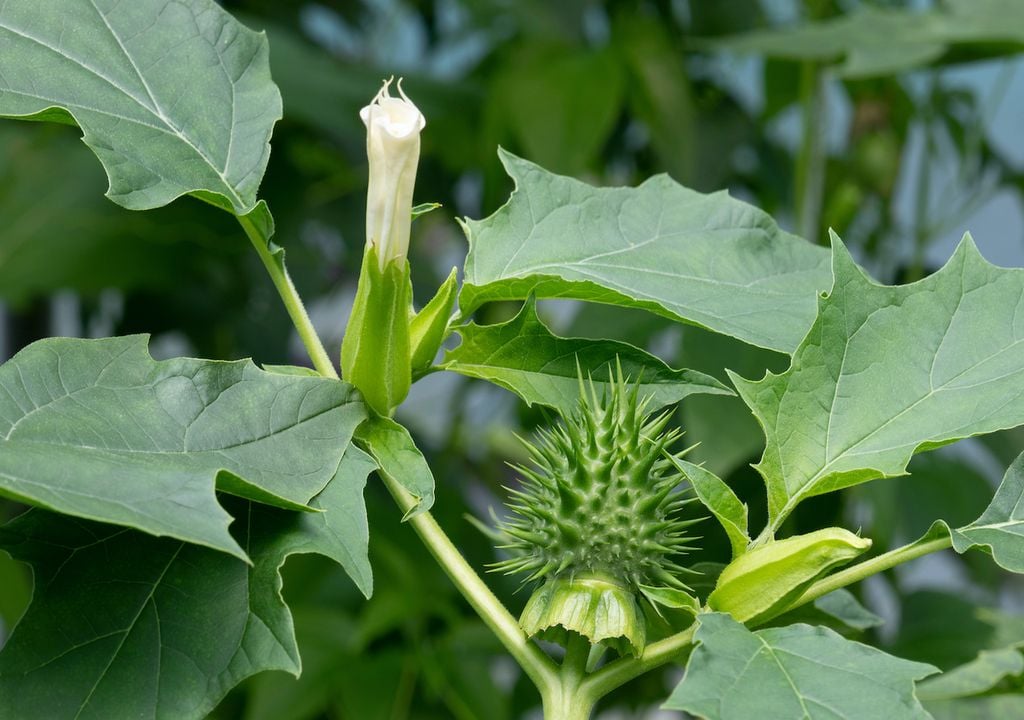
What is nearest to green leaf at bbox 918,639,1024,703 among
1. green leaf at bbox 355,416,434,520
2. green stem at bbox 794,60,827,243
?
green leaf at bbox 355,416,434,520

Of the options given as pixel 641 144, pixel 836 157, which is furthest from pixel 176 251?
pixel 836 157

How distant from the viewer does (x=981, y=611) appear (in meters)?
0.64

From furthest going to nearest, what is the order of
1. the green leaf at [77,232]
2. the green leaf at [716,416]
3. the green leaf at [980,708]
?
the green leaf at [77,232]
the green leaf at [716,416]
the green leaf at [980,708]

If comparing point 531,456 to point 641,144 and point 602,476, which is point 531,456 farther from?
point 641,144

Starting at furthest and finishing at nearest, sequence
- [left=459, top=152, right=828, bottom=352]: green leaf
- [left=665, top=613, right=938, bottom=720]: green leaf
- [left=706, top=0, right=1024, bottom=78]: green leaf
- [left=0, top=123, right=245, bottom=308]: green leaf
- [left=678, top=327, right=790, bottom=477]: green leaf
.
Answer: [left=0, top=123, right=245, bottom=308]: green leaf, [left=706, top=0, right=1024, bottom=78]: green leaf, [left=678, top=327, right=790, bottom=477]: green leaf, [left=459, top=152, right=828, bottom=352]: green leaf, [left=665, top=613, right=938, bottom=720]: green leaf

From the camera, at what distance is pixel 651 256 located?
37cm

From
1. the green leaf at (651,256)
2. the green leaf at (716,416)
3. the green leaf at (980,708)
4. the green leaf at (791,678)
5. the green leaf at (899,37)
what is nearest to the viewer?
the green leaf at (791,678)

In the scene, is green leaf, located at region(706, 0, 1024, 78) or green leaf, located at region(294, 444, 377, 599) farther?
green leaf, located at region(706, 0, 1024, 78)

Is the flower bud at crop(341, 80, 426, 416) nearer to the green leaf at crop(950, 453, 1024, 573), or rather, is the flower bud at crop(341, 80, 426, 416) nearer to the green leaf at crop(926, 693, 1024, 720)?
the green leaf at crop(950, 453, 1024, 573)

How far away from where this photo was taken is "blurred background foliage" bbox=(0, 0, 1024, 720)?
89 centimetres

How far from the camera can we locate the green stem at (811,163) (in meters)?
0.93

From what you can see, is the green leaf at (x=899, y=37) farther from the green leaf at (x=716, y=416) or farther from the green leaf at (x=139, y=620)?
the green leaf at (x=139, y=620)

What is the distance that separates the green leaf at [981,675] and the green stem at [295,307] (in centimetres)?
26

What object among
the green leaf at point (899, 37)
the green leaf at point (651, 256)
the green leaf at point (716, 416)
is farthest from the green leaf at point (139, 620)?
the green leaf at point (899, 37)
